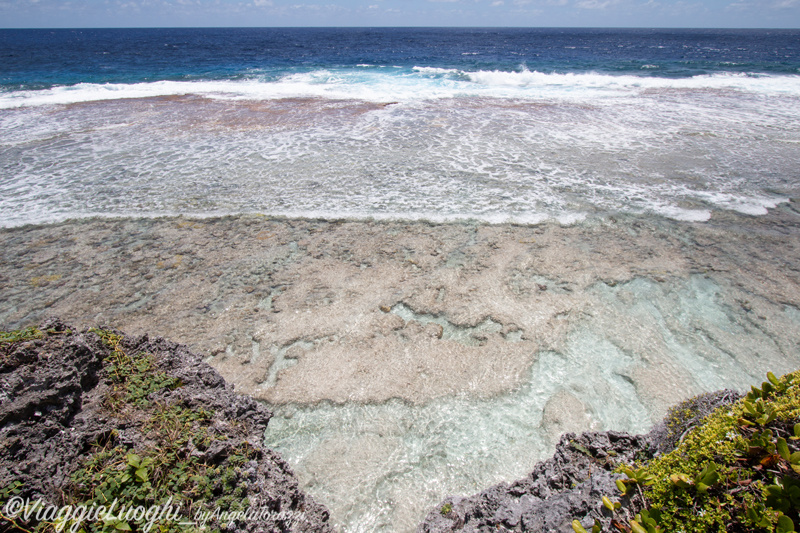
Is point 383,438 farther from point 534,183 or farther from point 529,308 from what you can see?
point 534,183

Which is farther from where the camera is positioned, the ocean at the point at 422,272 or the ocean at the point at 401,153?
the ocean at the point at 401,153

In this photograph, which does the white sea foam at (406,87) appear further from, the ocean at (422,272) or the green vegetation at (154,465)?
the green vegetation at (154,465)

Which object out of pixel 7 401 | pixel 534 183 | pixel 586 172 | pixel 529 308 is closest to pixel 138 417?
pixel 7 401

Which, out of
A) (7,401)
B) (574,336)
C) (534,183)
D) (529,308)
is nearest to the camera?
(7,401)

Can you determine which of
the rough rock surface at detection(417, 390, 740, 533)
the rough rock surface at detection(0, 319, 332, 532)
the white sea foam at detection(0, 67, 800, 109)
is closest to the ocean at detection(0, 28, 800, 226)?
the white sea foam at detection(0, 67, 800, 109)

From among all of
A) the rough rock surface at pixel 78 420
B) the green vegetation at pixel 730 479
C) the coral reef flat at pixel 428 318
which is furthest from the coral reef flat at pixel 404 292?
the green vegetation at pixel 730 479

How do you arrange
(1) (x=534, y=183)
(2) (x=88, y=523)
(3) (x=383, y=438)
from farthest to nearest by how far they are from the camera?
1. (1) (x=534, y=183)
2. (3) (x=383, y=438)
3. (2) (x=88, y=523)
